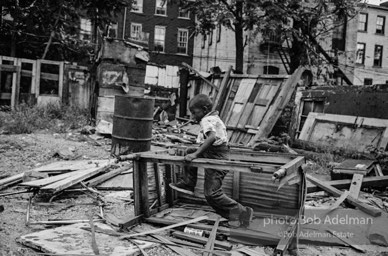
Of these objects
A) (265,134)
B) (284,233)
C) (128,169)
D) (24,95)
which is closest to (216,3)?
(265,134)

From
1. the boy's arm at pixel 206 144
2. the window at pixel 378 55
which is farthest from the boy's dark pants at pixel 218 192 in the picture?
the window at pixel 378 55

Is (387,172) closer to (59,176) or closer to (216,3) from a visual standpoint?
(59,176)

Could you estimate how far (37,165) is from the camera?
7688 mm

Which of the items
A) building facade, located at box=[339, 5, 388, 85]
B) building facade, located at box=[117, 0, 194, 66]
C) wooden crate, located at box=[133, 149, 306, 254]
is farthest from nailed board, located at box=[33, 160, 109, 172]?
building facade, located at box=[339, 5, 388, 85]

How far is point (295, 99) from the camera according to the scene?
10.7 meters

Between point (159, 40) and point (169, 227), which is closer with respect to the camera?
point (169, 227)

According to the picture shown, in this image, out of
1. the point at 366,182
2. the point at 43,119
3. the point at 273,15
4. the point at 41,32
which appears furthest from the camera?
the point at 41,32

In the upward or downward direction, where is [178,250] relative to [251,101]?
downward

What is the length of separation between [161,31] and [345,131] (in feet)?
81.9

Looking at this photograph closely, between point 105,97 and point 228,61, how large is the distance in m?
19.0

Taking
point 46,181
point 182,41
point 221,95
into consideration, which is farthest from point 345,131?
point 182,41

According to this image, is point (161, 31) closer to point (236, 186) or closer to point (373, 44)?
point (373, 44)

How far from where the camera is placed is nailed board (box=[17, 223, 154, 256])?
3.68 m

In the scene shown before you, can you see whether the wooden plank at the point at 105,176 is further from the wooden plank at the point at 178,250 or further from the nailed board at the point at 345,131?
the nailed board at the point at 345,131
